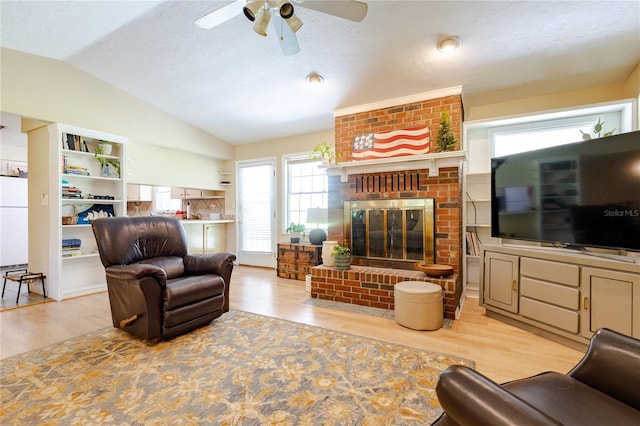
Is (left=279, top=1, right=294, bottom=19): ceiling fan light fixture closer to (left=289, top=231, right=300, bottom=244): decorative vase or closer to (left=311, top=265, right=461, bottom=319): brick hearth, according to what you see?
(left=311, top=265, right=461, bottom=319): brick hearth

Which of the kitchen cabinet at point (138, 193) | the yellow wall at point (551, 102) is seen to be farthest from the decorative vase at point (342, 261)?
the kitchen cabinet at point (138, 193)

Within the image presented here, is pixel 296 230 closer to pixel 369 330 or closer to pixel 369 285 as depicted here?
pixel 369 285

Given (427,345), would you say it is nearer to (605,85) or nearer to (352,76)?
(352,76)

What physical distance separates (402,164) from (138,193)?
505cm

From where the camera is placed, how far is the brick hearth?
9.88 ft

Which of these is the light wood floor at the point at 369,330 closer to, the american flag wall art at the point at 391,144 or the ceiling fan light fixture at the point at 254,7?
the american flag wall art at the point at 391,144

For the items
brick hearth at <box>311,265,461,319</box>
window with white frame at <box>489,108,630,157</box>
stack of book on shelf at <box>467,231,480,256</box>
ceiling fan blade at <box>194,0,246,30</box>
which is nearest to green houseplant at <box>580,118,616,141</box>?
window with white frame at <box>489,108,630,157</box>

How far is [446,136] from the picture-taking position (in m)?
3.33

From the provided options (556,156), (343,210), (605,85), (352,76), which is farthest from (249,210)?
(605,85)

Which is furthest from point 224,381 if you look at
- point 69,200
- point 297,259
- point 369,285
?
point 69,200

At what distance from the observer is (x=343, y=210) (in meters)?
4.05

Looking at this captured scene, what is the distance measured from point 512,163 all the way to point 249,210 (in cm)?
448

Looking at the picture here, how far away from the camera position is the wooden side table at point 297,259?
460 centimetres

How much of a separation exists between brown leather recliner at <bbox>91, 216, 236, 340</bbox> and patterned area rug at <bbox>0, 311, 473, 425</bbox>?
0.18m
